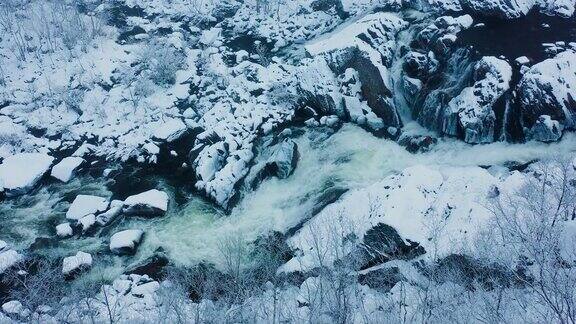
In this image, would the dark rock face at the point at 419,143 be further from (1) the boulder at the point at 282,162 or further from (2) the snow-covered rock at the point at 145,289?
(2) the snow-covered rock at the point at 145,289

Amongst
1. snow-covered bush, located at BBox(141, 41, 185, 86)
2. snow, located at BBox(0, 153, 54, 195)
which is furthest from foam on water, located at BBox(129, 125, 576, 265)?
snow-covered bush, located at BBox(141, 41, 185, 86)

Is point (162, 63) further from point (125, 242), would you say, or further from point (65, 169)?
point (125, 242)

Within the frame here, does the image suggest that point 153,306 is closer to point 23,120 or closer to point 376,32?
point 23,120

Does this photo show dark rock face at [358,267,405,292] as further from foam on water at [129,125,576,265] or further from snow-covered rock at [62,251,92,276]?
snow-covered rock at [62,251,92,276]

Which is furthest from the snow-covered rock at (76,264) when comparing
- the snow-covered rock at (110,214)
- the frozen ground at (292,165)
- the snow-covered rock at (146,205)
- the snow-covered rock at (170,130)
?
the snow-covered rock at (170,130)

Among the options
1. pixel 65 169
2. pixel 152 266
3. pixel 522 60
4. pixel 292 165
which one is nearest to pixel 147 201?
pixel 152 266

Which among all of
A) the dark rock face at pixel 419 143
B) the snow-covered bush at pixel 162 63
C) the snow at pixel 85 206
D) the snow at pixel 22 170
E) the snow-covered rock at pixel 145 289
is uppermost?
the snow-covered bush at pixel 162 63
